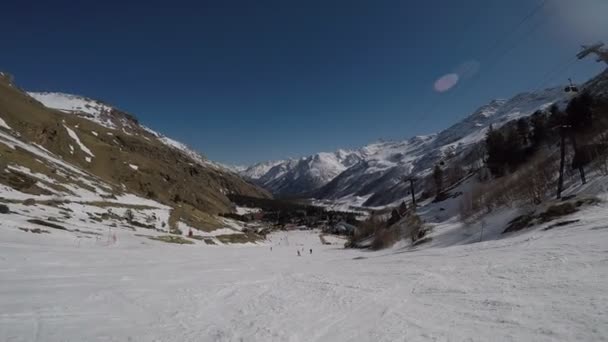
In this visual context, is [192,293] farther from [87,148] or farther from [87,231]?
[87,148]

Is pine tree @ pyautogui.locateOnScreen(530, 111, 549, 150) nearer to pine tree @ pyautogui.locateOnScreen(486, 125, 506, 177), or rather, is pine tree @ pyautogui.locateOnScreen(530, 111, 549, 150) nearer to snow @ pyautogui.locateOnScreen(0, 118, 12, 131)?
pine tree @ pyautogui.locateOnScreen(486, 125, 506, 177)

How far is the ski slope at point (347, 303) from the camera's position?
A: 7.55 meters

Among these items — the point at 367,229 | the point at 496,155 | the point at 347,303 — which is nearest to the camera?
the point at 347,303

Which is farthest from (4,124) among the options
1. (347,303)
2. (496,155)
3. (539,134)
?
(539,134)

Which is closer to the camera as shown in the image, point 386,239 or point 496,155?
point 386,239

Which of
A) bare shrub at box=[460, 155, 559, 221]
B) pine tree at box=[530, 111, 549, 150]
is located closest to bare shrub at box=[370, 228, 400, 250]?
bare shrub at box=[460, 155, 559, 221]

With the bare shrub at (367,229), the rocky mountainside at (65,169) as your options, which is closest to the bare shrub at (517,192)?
the bare shrub at (367,229)

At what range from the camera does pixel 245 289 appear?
14.7 meters

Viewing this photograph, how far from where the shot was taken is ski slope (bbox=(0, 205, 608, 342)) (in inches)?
297

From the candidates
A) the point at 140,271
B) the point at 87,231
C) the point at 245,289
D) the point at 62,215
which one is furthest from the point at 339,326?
the point at 62,215

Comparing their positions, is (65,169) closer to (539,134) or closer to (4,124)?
(4,124)

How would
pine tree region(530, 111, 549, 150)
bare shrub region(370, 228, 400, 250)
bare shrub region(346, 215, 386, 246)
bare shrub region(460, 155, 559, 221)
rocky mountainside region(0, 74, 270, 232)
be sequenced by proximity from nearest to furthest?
bare shrub region(460, 155, 559, 221)
rocky mountainside region(0, 74, 270, 232)
bare shrub region(370, 228, 400, 250)
pine tree region(530, 111, 549, 150)
bare shrub region(346, 215, 386, 246)

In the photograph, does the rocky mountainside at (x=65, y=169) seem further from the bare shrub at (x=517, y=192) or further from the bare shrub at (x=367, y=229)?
the bare shrub at (x=517, y=192)

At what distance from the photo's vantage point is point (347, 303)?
10961 millimetres
